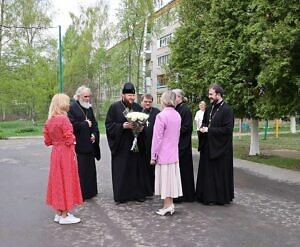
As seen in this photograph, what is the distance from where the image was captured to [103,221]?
22.9 feet

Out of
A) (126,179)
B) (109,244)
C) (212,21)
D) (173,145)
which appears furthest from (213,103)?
(212,21)

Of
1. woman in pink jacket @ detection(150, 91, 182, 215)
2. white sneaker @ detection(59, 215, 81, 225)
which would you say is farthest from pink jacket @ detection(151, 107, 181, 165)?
white sneaker @ detection(59, 215, 81, 225)

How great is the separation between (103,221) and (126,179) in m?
1.62

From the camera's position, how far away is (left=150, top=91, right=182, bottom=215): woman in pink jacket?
7.30 meters

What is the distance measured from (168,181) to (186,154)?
1145 millimetres

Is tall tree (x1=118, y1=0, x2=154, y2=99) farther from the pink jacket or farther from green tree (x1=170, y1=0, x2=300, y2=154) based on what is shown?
the pink jacket

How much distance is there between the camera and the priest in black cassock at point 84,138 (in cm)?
866

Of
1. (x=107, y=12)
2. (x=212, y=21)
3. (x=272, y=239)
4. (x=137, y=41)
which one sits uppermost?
(x=107, y=12)

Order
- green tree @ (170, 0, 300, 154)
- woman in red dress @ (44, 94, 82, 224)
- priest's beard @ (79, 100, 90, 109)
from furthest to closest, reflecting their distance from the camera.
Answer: green tree @ (170, 0, 300, 154) < priest's beard @ (79, 100, 90, 109) < woman in red dress @ (44, 94, 82, 224)

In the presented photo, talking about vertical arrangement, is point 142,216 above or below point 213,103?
below

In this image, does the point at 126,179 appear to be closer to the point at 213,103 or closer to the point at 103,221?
Answer: the point at 103,221

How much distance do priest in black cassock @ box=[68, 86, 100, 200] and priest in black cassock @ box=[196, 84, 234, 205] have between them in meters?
2.15

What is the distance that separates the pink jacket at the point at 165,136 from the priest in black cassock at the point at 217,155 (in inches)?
41.0

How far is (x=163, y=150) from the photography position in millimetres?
7355
